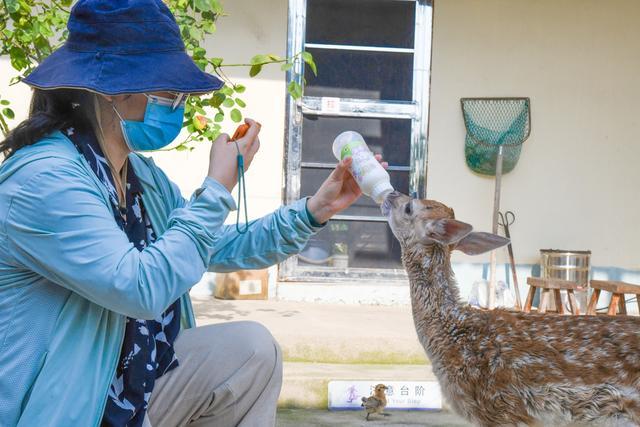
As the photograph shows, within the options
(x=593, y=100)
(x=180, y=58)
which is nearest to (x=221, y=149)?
(x=180, y=58)

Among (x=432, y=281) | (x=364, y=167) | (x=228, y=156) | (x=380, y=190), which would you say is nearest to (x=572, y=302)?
(x=432, y=281)

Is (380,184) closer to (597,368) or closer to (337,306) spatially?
(597,368)

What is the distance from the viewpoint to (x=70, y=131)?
262cm

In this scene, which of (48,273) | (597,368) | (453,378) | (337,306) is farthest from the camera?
(337,306)

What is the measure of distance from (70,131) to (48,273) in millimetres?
462

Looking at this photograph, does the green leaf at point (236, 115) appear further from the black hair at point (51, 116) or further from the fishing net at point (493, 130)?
the fishing net at point (493, 130)

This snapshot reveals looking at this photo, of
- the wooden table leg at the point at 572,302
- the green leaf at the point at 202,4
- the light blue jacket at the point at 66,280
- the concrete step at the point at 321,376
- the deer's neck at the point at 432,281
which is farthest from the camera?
the wooden table leg at the point at 572,302

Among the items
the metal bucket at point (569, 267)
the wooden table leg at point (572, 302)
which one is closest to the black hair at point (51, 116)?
the wooden table leg at point (572, 302)

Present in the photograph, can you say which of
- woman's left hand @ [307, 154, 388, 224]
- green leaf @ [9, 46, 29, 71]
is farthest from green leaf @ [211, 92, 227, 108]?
woman's left hand @ [307, 154, 388, 224]

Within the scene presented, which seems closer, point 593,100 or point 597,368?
point 597,368

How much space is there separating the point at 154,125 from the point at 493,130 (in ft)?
18.0

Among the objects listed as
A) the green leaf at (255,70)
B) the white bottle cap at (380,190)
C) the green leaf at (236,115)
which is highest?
the green leaf at (255,70)

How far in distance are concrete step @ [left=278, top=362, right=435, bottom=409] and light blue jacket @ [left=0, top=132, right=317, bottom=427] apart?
10.5 feet

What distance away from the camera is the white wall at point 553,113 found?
786cm
